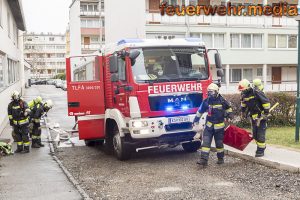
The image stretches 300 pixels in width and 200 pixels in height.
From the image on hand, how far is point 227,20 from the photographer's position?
3688 centimetres

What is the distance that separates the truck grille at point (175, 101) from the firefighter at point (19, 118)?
162 inches

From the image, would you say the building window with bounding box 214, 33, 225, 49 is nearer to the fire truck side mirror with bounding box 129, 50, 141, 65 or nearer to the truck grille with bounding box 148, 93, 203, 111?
the truck grille with bounding box 148, 93, 203, 111

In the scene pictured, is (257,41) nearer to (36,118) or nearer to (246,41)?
(246,41)

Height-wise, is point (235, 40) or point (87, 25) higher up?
point (87, 25)

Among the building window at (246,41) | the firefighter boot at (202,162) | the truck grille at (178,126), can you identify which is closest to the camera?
the firefighter boot at (202,162)

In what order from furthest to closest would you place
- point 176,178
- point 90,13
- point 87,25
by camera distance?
point 87,25 < point 90,13 < point 176,178

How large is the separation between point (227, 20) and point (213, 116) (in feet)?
Result: 97.9

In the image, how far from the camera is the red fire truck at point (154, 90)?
891cm

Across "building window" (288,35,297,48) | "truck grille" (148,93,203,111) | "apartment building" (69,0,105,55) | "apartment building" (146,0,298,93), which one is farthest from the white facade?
"apartment building" (69,0,105,55)

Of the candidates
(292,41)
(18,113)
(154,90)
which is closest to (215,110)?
(154,90)

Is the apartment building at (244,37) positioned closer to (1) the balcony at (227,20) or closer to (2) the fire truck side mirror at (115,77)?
(1) the balcony at (227,20)

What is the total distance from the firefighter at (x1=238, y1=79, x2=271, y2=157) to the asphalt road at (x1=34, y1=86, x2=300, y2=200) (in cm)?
55

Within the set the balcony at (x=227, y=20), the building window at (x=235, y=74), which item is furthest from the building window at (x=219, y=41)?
the building window at (x=235, y=74)

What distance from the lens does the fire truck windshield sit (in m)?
Answer: 9.05
